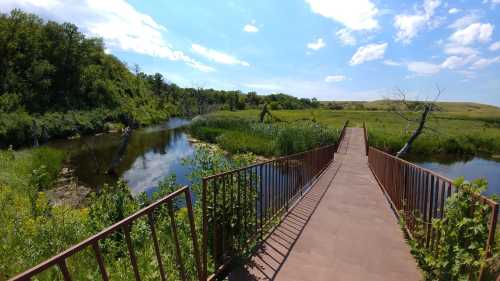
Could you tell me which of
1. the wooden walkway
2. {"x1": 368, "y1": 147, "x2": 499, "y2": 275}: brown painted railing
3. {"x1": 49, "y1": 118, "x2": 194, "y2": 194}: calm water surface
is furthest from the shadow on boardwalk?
{"x1": 49, "y1": 118, "x2": 194, "y2": 194}: calm water surface

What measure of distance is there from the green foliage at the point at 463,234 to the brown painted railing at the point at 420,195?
76 millimetres

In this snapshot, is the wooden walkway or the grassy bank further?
the grassy bank

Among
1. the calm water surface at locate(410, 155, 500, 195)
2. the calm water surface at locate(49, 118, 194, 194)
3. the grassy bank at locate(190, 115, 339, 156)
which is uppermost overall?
the grassy bank at locate(190, 115, 339, 156)

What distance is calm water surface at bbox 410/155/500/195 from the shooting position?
19497 millimetres

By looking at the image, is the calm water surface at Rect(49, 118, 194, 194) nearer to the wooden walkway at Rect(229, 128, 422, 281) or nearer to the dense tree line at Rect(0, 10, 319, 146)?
the dense tree line at Rect(0, 10, 319, 146)

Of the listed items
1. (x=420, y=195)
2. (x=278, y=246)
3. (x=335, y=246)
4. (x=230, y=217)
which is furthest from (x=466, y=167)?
(x=230, y=217)

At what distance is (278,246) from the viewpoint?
12.7ft

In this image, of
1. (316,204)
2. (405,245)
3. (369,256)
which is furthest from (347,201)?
(369,256)

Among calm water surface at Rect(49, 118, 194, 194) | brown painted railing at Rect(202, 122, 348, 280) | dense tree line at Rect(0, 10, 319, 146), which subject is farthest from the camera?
dense tree line at Rect(0, 10, 319, 146)

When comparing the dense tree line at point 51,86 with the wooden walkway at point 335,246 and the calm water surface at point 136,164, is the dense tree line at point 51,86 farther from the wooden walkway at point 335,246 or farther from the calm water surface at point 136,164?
the wooden walkway at point 335,246

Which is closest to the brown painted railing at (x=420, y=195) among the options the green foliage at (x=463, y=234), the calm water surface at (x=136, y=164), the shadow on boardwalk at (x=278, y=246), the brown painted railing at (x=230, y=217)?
the green foliage at (x=463, y=234)

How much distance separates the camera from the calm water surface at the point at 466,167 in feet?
64.0

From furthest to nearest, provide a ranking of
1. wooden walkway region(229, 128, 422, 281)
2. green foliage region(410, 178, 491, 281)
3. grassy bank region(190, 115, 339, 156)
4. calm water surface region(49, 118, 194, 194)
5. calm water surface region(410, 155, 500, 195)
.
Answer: grassy bank region(190, 115, 339, 156) → calm water surface region(410, 155, 500, 195) → calm water surface region(49, 118, 194, 194) → wooden walkway region(229, 128, 422, 281) → green foliage region(410, 178, 491, 281)

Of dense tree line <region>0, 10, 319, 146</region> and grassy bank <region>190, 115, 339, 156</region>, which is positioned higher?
dense tree line <region>0, 10, 319, 146</region>
